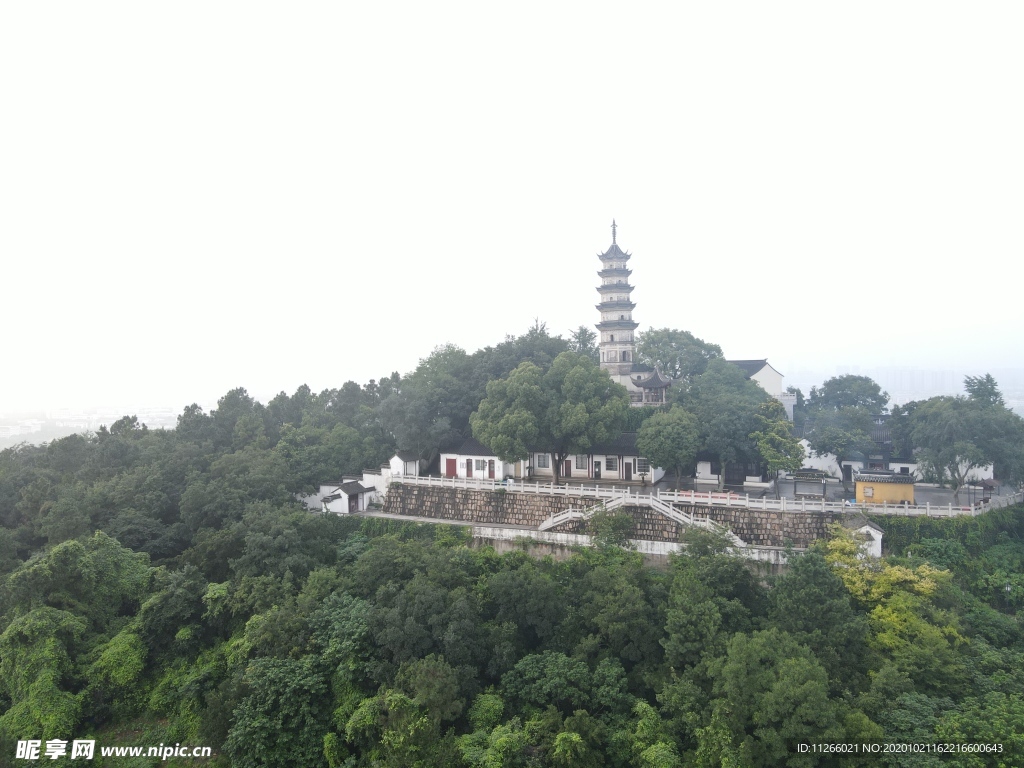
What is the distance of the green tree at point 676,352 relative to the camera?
31484 mm

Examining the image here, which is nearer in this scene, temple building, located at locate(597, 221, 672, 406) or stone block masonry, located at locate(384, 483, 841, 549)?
stone block masonry, located at locate(384, 483, 841, 549)

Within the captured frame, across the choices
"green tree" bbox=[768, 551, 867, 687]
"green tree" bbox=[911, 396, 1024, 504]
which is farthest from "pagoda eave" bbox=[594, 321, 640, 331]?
"green tree" bbox=[768, 551, 867, 687]

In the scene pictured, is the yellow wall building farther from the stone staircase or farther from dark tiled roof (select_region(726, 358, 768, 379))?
dark tiled roof (select_region(726, 358, 768, 379))

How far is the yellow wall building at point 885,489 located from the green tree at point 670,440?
17.5 ft

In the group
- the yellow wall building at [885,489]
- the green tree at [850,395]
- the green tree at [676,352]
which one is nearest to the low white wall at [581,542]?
the yellow wall building at [885,489]

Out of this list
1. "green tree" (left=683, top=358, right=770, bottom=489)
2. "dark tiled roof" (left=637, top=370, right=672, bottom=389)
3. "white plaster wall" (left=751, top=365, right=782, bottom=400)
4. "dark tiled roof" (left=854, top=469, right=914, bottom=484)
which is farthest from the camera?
"white plaster wall" (left=751, top=365, right=782, bottom=400)

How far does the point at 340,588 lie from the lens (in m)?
16.9

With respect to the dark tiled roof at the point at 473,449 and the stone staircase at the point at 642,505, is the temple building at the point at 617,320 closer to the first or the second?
the dark tiled roof at the point at 473,449

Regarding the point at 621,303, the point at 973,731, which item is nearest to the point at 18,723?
the point at 973,731

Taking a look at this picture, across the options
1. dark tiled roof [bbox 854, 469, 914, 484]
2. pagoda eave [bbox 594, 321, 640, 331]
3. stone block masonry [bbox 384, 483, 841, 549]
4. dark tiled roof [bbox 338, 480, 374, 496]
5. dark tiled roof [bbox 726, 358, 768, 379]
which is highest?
pagoda eave [bbox 594, 321, 640, 331]

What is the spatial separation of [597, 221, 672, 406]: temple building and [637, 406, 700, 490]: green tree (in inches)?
342

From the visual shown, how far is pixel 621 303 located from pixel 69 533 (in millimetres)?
24943

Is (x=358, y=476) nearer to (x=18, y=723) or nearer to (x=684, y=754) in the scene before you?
(x=18, y=723)

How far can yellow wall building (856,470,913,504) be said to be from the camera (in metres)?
18.4
